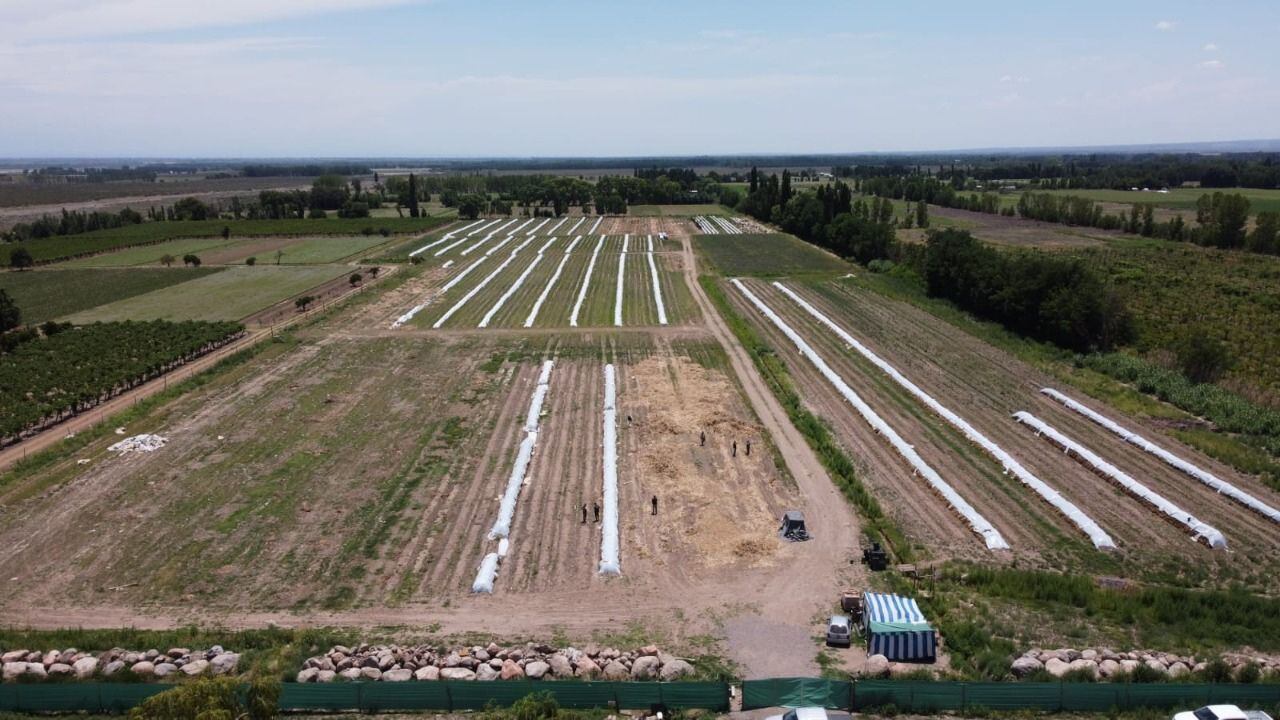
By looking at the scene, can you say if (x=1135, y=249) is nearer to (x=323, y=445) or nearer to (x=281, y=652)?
(x=323, y=445)

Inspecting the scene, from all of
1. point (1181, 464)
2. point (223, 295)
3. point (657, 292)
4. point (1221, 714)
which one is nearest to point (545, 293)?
point (657, 292)

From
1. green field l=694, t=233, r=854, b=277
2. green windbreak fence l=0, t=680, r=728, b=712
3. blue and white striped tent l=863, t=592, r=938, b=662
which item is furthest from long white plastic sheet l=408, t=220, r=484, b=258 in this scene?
blue and white striped tent l=863, t=592, r=938, b=662

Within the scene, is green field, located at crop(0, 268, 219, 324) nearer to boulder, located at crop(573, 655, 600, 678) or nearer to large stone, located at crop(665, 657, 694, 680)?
boulder, located at crop(573, 655, 600, 678)

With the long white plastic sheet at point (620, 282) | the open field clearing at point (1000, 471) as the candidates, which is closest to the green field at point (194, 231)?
the long white plastic sheet at point (620, 282)

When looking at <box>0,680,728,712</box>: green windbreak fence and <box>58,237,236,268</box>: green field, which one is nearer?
<box>0,680,728,712</box>: green windbreak fence

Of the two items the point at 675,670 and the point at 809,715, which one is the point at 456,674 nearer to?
the point at 675,670

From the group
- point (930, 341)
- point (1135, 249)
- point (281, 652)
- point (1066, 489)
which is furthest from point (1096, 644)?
point (1135, 249)
